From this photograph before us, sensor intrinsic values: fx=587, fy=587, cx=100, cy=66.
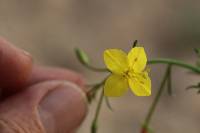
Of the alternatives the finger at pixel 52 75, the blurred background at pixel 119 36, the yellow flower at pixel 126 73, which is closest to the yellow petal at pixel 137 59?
the yellow flower at pixel 126 73

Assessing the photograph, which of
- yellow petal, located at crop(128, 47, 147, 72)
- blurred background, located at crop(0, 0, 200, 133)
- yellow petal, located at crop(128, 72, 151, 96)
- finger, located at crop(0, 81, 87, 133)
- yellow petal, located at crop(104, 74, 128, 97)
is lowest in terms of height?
blurred background, located at crop(0, 0, 200, 133)

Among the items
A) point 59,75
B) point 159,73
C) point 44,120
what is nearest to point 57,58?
point 159,73

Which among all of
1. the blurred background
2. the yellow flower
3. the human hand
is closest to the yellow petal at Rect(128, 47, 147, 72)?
the yellow flower

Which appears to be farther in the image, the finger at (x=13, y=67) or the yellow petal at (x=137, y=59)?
the finger at (x=13, y=67)

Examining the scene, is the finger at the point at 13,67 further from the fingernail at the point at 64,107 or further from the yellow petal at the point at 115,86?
the yellow petal at the point at 115,86

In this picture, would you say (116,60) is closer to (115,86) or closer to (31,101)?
(115,86)

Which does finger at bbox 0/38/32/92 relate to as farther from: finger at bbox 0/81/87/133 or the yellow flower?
the yellow flower
